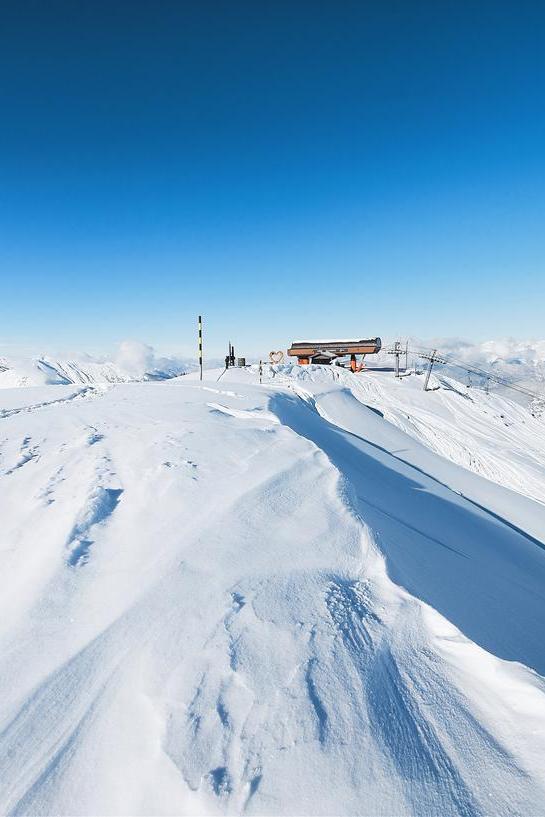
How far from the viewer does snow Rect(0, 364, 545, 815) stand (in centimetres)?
131

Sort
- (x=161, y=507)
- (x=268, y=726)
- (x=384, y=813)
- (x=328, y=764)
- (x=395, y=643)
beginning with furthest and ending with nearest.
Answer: (x=161, y=507) < (x=395, y=643) < (x=268, y=726) < (x=328, y=764) < (x=384, y=813)

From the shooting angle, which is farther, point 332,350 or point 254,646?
point 332,350

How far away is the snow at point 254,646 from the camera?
1312 millimetres

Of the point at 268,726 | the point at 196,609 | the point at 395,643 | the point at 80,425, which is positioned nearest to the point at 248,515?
the point at 196,609

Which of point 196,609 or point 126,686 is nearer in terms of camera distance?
point 126,686

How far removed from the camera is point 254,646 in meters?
1.75

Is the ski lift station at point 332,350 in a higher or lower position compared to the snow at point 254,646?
higher

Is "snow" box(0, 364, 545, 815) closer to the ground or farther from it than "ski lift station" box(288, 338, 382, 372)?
closer to the ground

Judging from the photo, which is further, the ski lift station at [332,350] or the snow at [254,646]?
the ski lift station at [332,350]

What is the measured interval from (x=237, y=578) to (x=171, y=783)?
3.17 feet

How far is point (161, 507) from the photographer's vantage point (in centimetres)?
310

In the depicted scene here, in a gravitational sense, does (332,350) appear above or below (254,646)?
above

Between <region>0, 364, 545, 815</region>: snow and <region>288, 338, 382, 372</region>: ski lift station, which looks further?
<region>288, 338, 382, 372</region>: ski lift station

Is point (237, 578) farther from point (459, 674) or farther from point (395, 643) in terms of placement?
point (459, 674)
